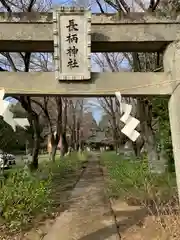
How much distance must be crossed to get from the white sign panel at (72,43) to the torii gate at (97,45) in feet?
0.05

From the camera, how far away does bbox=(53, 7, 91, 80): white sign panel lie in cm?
568

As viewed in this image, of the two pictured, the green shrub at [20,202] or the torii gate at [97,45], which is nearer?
the torii gate at [97,45]

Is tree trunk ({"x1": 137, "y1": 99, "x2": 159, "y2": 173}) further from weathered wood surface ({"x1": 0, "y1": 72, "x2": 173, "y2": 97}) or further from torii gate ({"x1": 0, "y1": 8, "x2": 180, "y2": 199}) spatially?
weathered wood surface ({"x1": 0, "y1": 72, "x2": 173, "y2": 97})

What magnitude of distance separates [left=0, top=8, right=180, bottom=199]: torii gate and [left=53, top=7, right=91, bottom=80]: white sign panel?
0.01 metres

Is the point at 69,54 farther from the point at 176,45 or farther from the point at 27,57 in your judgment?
the point at 27,57

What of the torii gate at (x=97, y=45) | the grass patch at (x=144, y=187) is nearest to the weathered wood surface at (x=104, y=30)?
the torii gate at (x=97, y=45)

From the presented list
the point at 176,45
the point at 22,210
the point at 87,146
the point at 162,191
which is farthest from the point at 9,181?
the point at 87,146

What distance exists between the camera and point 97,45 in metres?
6.17

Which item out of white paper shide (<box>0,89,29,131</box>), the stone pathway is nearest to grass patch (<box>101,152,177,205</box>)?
the stone pathway

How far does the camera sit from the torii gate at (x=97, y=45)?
5.76 m

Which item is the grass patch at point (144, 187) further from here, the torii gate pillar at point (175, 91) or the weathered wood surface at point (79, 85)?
the weathered wood surface at point (79, 85)

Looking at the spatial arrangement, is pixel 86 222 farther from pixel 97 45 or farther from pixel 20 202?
pixel 97 45

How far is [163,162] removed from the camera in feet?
43.3

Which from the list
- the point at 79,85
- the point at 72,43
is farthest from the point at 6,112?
the point at 72,43
